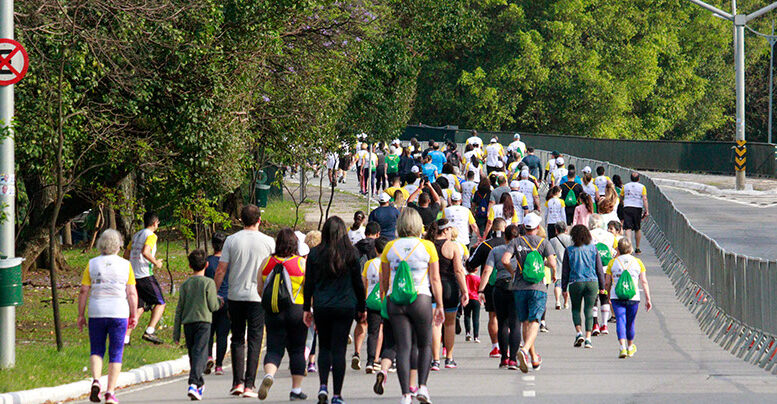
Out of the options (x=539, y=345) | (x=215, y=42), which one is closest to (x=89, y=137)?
(x=215, y=42)

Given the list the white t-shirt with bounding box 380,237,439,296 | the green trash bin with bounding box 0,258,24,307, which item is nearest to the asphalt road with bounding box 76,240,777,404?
the white t-shirt with bounding box 380,237,439,296

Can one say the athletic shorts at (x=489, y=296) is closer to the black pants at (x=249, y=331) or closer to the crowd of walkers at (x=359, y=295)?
the crowd of walkers at (x=359, y=295)

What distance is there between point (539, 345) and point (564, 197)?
8.07 meters

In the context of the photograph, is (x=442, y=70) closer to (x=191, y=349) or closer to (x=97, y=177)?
(x=97, y=177)

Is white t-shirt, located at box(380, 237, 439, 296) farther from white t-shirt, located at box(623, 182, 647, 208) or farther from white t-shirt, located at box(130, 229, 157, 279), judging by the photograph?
white t-shirt, located at box(623, 182, 647, 208)

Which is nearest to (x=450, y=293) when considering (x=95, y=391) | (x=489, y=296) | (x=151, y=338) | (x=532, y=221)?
(x=532, y=221)

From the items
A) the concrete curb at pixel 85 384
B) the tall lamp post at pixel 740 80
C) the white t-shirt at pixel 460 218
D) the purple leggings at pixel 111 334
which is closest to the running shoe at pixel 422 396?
the purple leggings at pixel 111 334

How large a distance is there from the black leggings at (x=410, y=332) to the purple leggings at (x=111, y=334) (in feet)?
7.37

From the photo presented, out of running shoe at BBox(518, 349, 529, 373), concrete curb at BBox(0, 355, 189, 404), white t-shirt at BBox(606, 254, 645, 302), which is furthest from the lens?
white t-shirt at BBox(606, 254, 645, 302)

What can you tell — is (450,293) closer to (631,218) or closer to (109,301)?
(109,301)

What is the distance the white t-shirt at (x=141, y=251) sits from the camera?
13921mm

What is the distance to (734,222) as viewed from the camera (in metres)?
31.1

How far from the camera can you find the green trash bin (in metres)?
11.7

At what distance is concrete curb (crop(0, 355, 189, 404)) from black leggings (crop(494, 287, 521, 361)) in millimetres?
3352
